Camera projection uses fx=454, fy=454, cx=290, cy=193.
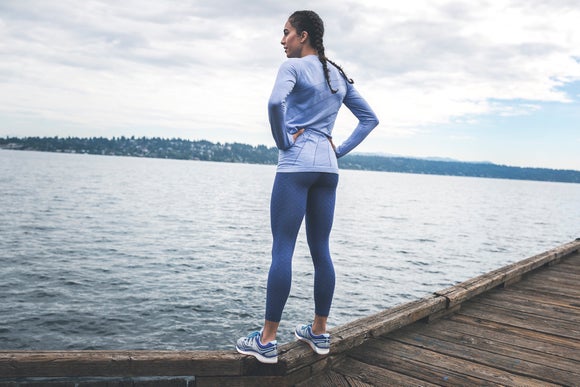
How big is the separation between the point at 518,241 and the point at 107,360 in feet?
124

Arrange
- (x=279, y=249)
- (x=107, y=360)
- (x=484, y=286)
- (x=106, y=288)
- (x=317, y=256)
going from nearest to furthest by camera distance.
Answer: (x=107, y=360), (x=279, y=249), (x=317, y=256), (x=484, y=286), (x=106, y=288)

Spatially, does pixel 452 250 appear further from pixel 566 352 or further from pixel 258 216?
pixel 566 352

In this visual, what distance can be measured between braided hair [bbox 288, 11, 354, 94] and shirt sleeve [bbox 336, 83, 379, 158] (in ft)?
1.03

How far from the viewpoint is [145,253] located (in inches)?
814

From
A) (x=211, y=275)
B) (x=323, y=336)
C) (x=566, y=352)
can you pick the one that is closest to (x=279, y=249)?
(x=323, y=336)

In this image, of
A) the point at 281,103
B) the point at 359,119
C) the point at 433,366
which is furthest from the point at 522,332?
the point at 281,103

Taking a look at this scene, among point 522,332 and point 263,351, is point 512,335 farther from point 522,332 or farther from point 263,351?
point 263,351

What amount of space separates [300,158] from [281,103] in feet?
1.39

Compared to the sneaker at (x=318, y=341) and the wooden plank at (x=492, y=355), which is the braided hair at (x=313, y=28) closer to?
the sneaker at (x=318, y=341)

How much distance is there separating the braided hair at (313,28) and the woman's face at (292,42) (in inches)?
1.3

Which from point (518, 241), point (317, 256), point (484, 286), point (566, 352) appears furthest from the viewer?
point (518, 241)

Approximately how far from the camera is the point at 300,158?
119 inches

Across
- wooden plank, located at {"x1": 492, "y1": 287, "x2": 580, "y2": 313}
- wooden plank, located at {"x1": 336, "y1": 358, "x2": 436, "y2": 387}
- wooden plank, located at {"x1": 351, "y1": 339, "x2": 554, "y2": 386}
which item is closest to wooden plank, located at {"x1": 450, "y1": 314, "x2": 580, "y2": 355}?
wooden plank, located at {"x1": 351, "y1": 339, "x2": 554, "y2": 386}

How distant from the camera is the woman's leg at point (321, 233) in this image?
3.18m
